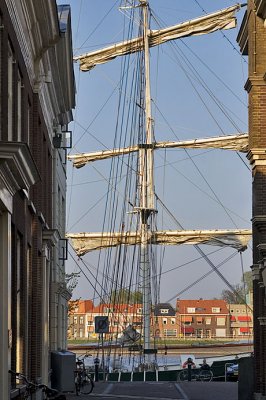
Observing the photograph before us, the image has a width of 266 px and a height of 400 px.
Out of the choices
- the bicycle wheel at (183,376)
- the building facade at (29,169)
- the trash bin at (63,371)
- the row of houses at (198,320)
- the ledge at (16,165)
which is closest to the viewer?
the ledge at (16,165)

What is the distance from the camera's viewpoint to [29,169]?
13.9 metres

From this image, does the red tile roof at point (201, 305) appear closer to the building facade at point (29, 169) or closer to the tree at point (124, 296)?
the tree at point (124, 296)

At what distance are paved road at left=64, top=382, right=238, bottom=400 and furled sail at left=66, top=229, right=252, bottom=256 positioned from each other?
23.8m

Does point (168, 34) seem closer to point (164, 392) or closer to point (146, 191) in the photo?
point (146, 191)

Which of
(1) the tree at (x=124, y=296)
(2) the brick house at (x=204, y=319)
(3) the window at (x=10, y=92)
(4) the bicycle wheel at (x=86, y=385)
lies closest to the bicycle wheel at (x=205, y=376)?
(1) the tree at (x=124, y=296)

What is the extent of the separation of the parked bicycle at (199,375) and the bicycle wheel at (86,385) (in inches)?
438

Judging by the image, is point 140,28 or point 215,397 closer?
point 215,397

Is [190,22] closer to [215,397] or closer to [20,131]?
[215,397]

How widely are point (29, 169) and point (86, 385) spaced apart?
20.4m

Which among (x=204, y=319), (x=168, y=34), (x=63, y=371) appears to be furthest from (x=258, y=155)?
(x=204, y=319)

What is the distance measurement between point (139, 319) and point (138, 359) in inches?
329

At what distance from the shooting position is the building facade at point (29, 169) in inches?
576

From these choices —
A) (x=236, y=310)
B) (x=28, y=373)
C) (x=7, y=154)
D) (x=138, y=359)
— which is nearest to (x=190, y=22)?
(x=138, y=359)

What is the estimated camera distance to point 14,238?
17969mm
